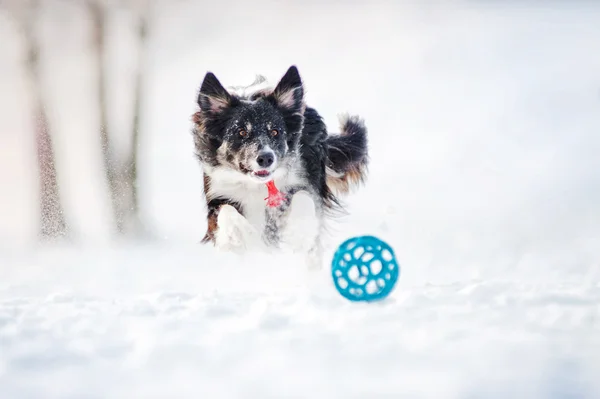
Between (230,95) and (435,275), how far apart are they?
2.10 metres

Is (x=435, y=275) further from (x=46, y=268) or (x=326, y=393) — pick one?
(x=46, y=268)

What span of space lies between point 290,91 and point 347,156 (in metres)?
1.07

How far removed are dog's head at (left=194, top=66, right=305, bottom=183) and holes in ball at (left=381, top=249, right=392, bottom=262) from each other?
122 cm

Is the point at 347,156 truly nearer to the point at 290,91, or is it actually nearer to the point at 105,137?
the point at 290,91

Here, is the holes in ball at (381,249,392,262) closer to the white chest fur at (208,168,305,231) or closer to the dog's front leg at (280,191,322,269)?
the dog's front leg at (280,191,322,269)

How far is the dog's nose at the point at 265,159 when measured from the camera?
3930 mm

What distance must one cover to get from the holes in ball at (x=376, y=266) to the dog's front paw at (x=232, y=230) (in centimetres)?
129

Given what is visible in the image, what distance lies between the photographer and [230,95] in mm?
4293

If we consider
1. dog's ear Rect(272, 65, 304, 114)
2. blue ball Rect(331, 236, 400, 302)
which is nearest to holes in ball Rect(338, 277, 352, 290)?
blue ball Rect(331, 236, 400, 302)

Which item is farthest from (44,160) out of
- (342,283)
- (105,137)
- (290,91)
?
(342,283)

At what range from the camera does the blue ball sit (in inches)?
122

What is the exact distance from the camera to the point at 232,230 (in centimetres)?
409

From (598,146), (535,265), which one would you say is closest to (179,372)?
(535,265)

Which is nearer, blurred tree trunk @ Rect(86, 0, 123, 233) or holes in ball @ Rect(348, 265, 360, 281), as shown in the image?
holes in ball @ Rect(348, 265, 360, 281)
